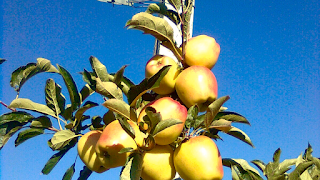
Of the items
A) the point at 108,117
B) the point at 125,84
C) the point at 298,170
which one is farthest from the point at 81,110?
the point at 298,170

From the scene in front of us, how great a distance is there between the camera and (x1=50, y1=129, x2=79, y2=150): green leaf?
1.08 m

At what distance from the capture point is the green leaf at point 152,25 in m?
1.13

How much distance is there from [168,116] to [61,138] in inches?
15.5

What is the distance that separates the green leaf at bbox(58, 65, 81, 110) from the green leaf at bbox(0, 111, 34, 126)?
178 millimetres

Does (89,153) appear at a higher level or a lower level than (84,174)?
higher

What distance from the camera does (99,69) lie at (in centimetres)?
121

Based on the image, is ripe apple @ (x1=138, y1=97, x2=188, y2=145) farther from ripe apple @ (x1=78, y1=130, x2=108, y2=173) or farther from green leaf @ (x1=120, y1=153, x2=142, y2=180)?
ripe apple @ (x1=78, y1=130, x2=108, y2=173)

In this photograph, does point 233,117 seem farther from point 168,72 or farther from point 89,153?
point 89,153

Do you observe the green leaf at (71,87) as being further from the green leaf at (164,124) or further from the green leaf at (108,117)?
the green leaf at (164,124)

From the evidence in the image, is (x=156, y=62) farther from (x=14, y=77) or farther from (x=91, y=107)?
(x=14, y=77)

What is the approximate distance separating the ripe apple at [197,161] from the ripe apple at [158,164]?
28 millimetres

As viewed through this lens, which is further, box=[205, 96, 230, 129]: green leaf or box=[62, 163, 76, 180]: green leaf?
box=[62, 163, 76, 180]: green leaf

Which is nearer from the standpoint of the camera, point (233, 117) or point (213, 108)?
point (213, 108)

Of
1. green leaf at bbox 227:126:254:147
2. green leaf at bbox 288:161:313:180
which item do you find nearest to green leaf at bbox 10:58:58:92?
green leaf at bbox 227:126:254:147
